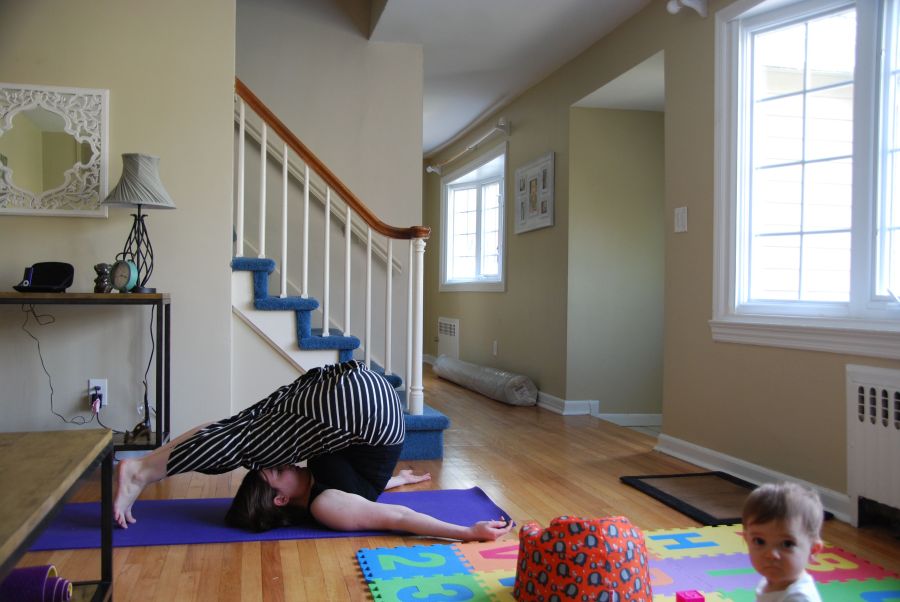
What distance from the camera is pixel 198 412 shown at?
Result: 361 centimetres

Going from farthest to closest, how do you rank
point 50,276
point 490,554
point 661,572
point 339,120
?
point 339,120 < point 50,276 < point 490,554 < point 661,572

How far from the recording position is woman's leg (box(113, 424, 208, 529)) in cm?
265

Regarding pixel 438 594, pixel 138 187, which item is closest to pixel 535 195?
pixel 138 187

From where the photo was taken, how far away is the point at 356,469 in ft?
9.11

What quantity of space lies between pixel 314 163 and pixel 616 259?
2.46 meters

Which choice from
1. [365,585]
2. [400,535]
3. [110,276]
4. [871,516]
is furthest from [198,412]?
[871,516]

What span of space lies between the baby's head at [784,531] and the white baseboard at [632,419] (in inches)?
158

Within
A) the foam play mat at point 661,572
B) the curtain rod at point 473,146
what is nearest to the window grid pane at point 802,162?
the foam play mat at point 661,572

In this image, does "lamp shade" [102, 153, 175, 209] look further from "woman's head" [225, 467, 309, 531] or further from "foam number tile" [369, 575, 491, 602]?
"foam number tile" [369, 575, 491, 602]

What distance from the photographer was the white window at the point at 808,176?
2.86 metres

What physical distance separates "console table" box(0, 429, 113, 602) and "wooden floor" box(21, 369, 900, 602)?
0.45 meters

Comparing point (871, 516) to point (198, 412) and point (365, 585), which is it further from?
point (198, 412)

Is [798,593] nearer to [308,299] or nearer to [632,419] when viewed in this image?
[308,299]

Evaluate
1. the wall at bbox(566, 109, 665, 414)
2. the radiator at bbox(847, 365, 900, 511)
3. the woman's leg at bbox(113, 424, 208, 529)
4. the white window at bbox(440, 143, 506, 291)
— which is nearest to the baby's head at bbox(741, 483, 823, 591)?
the radiator at bbox(847, 365, 900, 511)
